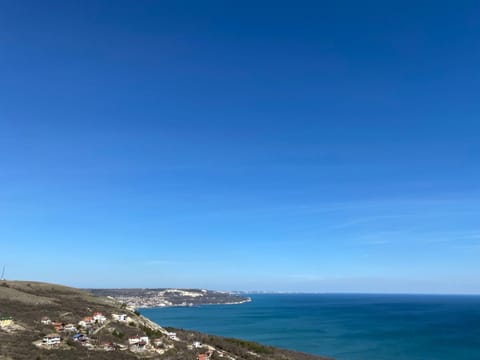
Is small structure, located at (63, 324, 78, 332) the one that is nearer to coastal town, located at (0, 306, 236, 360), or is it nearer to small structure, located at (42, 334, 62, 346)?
coastal town, located at (0, 306, 236, 360)

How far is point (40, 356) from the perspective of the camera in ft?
115

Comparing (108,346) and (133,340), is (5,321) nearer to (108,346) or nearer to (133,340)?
(108,346)

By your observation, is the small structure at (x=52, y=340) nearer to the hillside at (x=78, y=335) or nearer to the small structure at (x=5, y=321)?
the hillside at (x=78, y=335)

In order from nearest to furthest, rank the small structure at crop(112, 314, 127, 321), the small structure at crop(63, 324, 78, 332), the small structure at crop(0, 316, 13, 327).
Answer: the small structure at crop(0, 316, 13, 327)
the small structure at crop(63, 324, 78, 332)
the small structure at crop(112, 314, 127, 321)

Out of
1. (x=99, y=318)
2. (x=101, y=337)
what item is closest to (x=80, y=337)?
(x=101, y=337)

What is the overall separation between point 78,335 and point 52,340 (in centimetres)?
485

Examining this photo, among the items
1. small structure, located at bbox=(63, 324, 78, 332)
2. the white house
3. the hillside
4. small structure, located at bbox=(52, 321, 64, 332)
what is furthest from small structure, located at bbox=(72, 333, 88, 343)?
the white house

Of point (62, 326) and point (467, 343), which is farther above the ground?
point (62, 326)

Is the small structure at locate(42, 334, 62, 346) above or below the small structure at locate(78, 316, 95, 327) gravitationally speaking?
below

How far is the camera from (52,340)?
4019 cm

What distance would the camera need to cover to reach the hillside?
3831 centimetres

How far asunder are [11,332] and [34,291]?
1464 inches

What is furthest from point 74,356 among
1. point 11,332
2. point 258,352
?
point 258,352

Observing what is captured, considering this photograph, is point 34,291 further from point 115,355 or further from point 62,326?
point 115,355
